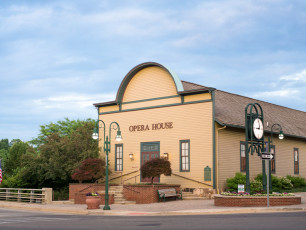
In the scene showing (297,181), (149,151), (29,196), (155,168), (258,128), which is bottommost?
(29,196)

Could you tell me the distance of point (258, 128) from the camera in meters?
26.7

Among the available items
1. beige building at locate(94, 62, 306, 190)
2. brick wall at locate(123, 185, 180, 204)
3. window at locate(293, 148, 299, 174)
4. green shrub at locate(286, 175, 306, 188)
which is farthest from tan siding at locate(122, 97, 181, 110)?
window at locate(293, 148, 299, 174)

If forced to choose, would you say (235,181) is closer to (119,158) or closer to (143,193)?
(143,193)

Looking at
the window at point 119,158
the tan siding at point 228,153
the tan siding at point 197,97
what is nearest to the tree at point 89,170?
the window at point 119,158

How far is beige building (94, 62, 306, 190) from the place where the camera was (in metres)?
30.9

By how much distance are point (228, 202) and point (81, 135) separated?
17.8 m

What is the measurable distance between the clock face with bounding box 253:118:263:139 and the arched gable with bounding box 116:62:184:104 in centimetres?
785

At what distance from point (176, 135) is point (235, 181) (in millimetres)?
5722

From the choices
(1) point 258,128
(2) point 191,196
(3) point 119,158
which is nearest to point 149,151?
(3) point 119,158

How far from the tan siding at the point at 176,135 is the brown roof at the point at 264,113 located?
156 cm

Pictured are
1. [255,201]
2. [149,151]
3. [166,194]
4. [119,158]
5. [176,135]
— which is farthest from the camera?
[119,158]

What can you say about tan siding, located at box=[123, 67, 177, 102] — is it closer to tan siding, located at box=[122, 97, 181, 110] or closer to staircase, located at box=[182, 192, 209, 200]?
tan siding, located at box=[122, 97, 181, 110]

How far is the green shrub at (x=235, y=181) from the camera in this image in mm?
29844

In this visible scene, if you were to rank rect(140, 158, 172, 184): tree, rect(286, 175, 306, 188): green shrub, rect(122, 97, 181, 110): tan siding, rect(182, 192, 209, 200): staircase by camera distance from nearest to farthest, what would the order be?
rect(140, 158, 172, 184): tree < rect(182, 192, 209, 200): staircase < rect(122, 97, 181, 110): tan siding < rect(286, 175, 306, 188): green shrub
